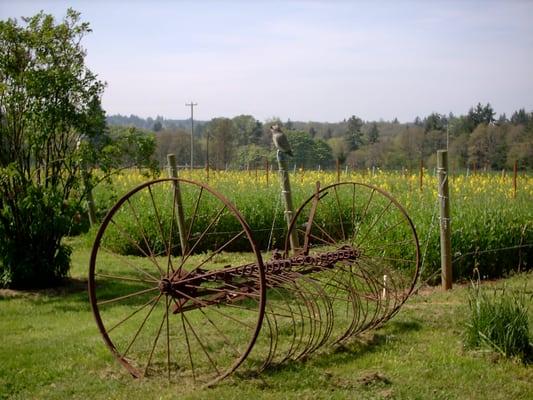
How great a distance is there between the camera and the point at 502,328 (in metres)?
5.09

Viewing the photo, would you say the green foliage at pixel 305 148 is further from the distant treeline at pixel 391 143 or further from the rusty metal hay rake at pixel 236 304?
the rusty metal hay rake at pixel 236 304

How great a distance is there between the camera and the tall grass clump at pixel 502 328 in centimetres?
504

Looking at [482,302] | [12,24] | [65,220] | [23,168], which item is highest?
[12,24]

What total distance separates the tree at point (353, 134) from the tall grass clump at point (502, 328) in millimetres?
14668

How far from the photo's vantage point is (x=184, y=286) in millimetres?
4621

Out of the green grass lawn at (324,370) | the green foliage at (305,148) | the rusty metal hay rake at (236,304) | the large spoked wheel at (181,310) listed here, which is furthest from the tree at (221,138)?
the green grass lawn at (324,370)

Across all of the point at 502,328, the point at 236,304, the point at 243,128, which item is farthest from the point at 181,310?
the point at 243,128

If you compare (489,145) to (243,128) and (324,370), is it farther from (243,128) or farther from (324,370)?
(324,370)

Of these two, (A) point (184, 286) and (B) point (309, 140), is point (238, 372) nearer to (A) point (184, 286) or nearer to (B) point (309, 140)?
(A) point (184, 286)

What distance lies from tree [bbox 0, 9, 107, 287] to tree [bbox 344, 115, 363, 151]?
42.0ft

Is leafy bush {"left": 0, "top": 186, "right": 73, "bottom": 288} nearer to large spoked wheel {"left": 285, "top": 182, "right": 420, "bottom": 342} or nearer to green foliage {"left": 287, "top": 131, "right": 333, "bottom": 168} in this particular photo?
large spoked wheel {"left": 285, "top": 182, "right": 420, "bottom": 342}

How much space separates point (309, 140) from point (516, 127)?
6076mm

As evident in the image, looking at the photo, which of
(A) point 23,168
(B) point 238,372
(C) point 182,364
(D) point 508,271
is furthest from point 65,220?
(D) point 508,271

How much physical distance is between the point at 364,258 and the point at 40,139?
451 centimetres
